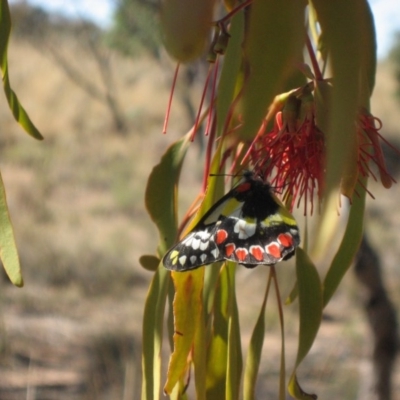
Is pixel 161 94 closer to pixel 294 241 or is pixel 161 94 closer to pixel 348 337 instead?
pixel 348 337

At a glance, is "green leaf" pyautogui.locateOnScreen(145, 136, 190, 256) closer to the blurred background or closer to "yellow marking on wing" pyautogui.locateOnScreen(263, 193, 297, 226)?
"yellow marking on wing" pyautogui.locateOnScreen(263, 193, 297, 226)

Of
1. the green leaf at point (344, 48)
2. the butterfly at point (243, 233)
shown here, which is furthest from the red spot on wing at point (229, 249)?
the green leaf at point (344, 48)

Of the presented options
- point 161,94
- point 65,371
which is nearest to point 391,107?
point 161,94

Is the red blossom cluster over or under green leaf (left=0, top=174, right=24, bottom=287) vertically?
over

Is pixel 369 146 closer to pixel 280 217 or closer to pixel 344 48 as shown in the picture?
pixel 280 217

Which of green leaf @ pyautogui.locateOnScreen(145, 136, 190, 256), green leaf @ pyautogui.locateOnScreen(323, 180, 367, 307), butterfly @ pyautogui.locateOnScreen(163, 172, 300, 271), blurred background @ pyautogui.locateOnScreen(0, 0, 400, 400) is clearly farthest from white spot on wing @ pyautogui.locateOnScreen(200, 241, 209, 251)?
blurred background @ pyautogui.locateOnScreen(0, 0, 400, 400)

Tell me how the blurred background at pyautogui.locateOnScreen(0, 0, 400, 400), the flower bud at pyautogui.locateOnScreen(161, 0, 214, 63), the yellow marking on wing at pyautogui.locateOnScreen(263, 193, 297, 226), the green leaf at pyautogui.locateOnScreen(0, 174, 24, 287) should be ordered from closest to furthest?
the flower bud at pyautogui.locateOnScreen(161, 0, 214, 63)
the green leaf at pyautogui.locateOnScreen(0, 174, 24, 287)
the yellow marking on wing at pyautogui.locateOnScreen(263, 193, 297, 226)
the blurred background at pyautogui.locateOnScreen(0, 0, 400, 400)

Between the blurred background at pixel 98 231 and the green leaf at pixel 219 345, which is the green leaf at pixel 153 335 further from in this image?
the blurred background at pixel 98 231

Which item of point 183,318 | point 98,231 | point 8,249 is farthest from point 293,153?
point 98,231
